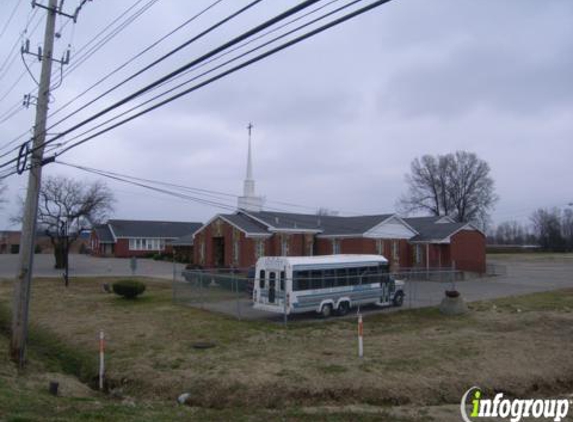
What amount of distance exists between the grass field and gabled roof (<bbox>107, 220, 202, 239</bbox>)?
5069cm

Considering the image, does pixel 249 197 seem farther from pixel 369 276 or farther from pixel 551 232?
pixel 551 232

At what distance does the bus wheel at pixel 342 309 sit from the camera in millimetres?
20172

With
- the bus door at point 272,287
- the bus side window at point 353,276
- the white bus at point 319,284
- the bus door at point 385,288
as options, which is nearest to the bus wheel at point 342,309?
the white bus at point 319,284

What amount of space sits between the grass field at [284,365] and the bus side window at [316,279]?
1.44 metres

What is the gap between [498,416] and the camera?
343 inches

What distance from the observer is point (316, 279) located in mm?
19375

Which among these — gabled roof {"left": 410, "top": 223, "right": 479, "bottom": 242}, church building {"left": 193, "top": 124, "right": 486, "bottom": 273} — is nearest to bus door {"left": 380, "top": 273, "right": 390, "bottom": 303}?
church building {"left": 193, "top": 124, "right": 486, "bottom": 273}

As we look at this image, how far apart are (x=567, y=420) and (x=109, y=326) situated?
1452cm

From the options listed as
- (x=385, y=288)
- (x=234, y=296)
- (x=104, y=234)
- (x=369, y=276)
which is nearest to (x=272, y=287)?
(x=369, y=276)

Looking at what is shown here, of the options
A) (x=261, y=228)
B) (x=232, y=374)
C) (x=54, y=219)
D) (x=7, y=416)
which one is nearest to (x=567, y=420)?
(x=232, y=374)

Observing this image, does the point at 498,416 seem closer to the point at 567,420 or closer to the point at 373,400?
the point at 567,420

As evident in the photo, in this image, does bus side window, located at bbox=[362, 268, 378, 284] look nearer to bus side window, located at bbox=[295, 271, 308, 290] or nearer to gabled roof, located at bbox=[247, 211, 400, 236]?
bus side window, located at bbox=[295, 271, 308, 290]

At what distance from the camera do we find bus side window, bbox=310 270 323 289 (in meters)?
19.3

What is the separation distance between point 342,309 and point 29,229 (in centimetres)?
1189
